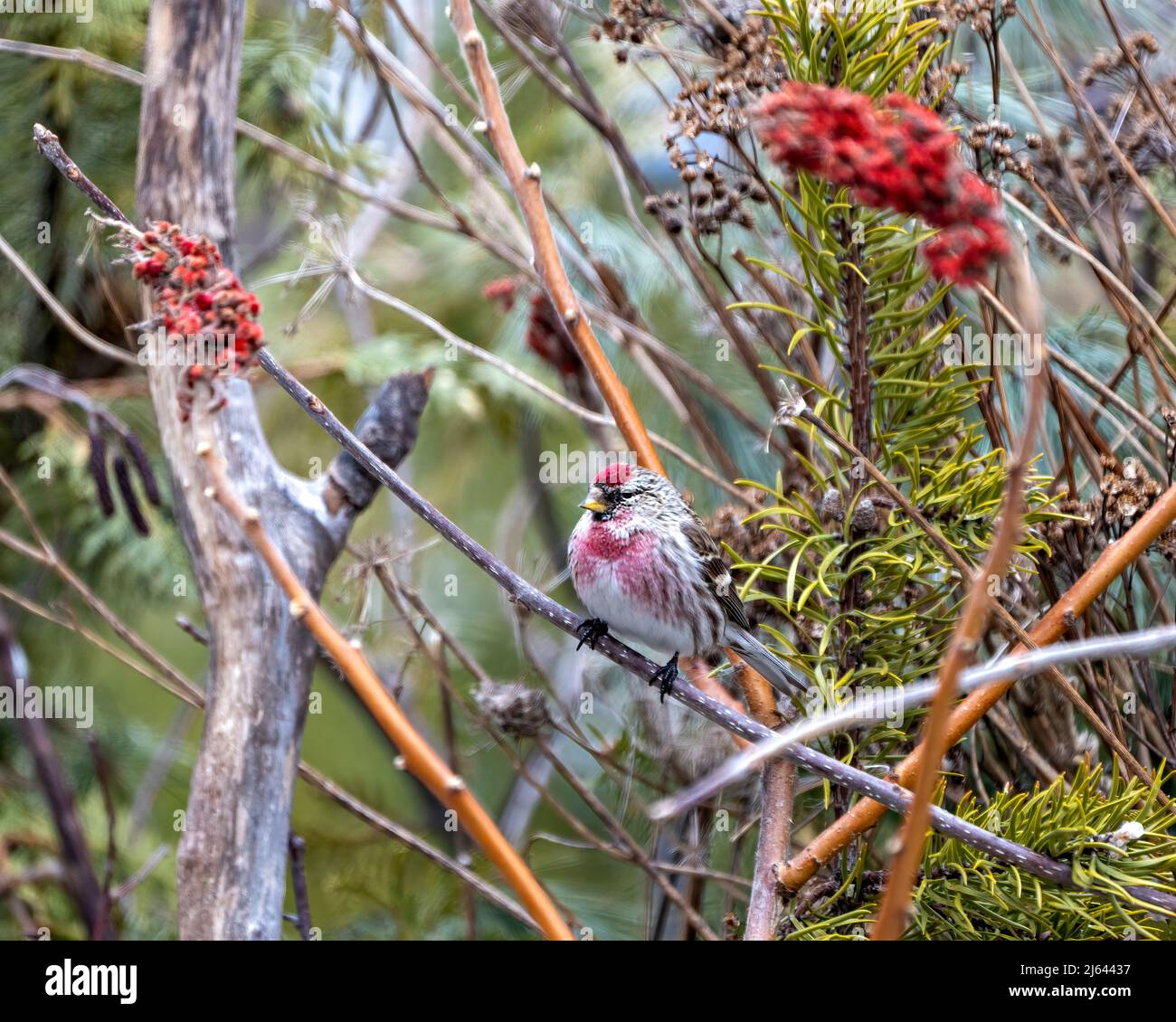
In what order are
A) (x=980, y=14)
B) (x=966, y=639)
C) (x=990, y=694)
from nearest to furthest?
(x=966, y=639) → (x=990, y=694) → (x=980, y=14)

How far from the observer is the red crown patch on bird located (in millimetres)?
2295

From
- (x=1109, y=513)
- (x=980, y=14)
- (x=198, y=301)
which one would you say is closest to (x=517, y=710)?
(x=1109, y=513)

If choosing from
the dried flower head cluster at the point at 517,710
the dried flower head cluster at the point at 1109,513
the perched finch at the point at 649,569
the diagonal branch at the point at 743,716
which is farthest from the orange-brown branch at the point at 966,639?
the dried flower head cluster at the point at 517,710

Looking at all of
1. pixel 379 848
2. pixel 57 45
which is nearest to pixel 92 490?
pixel 57 45

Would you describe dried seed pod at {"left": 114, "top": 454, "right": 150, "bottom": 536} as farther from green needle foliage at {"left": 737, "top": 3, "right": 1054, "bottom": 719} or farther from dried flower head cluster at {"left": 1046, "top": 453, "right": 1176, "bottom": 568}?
dried flower head cluster at {"left": 1046, "top": 453, "right": 1176, "bottom": 568}

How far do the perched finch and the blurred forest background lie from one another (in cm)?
21

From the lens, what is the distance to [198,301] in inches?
41.8

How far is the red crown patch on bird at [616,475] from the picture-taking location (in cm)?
229

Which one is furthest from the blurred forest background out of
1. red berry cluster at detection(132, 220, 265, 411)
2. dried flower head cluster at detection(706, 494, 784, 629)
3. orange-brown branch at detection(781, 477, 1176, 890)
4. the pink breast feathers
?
red berry cluster at detection(132, 220, 265, 411)

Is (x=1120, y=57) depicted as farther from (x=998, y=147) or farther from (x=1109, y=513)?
(x=1109, y=513)

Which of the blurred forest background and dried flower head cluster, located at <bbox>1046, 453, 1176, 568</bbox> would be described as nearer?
dried flower head cluster, located at <bbox>1046, 453, 1176, 568</bbox>

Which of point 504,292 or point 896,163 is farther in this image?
point 504,292

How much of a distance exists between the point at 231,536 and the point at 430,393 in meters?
0.96

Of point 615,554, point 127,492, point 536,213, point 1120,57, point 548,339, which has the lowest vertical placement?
point 615,554
